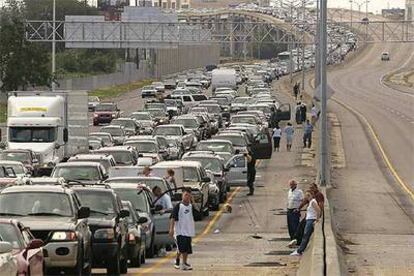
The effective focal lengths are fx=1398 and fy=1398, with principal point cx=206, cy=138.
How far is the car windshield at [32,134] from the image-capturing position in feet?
163

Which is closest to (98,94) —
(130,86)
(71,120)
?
(130,86)

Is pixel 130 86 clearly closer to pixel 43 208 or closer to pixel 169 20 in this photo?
pixel 169 20

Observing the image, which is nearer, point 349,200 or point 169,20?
point 349,200

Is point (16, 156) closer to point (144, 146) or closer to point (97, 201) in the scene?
point (144, 146)

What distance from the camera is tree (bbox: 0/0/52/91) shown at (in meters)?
88.9

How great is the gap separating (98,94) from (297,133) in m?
49.4

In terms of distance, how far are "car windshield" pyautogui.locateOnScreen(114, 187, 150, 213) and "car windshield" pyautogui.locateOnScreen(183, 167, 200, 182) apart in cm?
1050

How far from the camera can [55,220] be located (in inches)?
813

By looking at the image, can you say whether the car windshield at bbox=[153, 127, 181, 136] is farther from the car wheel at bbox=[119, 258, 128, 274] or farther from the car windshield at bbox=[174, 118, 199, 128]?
the car wheel at bbox=[119, 258, 128, 274]

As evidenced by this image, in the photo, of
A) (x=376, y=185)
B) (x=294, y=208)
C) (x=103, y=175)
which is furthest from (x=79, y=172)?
(x=376, y=185)

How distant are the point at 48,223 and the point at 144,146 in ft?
105

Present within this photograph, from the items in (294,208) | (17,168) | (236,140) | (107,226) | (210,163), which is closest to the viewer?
Answer: (107,226)

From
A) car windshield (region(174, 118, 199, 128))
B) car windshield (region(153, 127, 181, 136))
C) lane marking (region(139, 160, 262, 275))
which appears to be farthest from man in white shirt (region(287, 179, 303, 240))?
car windshield (region(174, 118, 199, 128))

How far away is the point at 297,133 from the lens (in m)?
83.1
